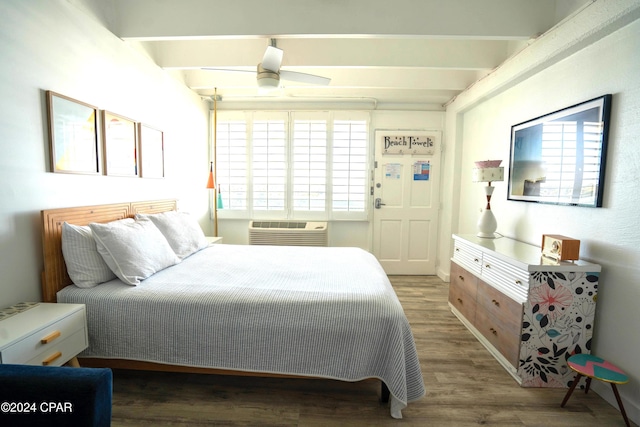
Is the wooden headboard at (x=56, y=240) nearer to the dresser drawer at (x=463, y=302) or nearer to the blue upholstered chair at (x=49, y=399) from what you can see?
the blue upholstered chair at (x=49, y=399)

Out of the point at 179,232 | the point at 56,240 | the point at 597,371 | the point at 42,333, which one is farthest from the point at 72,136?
the point at 597,371

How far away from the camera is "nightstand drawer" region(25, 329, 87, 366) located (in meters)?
1.39

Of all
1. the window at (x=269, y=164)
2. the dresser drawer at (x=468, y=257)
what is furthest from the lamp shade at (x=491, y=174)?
the window at (x=269, y=164)

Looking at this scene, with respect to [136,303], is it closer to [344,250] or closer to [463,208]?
[344,250]

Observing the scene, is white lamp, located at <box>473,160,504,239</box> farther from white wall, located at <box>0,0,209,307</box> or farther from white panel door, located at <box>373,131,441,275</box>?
white wall, located at <box>0,0,209,307</box>

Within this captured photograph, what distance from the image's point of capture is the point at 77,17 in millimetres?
1984

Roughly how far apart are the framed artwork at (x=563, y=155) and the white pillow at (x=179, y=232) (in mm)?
3068

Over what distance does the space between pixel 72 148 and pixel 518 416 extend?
3.31 meters

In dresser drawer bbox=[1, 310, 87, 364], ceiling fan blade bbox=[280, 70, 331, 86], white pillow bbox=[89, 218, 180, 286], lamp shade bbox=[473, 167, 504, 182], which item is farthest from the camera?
lamp shade bbox=[473, 167, 504, 182]

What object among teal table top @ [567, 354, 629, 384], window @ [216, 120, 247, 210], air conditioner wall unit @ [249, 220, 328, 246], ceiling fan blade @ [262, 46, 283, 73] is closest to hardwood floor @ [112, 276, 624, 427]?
teal table top @ [567, 354, 629, 384]

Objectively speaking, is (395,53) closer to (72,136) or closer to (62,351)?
(72,136)

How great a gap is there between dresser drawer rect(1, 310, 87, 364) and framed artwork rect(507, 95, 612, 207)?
3.24 m

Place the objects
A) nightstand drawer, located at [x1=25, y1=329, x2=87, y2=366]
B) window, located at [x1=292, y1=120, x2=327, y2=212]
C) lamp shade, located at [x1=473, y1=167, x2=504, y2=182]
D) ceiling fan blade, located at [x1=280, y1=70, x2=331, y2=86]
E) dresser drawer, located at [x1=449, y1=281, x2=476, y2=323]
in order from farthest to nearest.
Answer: window, located at [x1=292, y1=120, x2=327, y2=212] < lamp shade, located at [x1=473, y1=167, x2=504, y2=182] < dresser drawer, located at [x1=449, y1=281, x2=476, y2=323] < ceiling fan blade, located at [x1=280, y1=70, x2=331, y2=86] < nightstand drawer, located at [x1=25, y1=329, x2=87, y2=366]

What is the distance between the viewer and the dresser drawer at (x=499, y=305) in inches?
75.7
